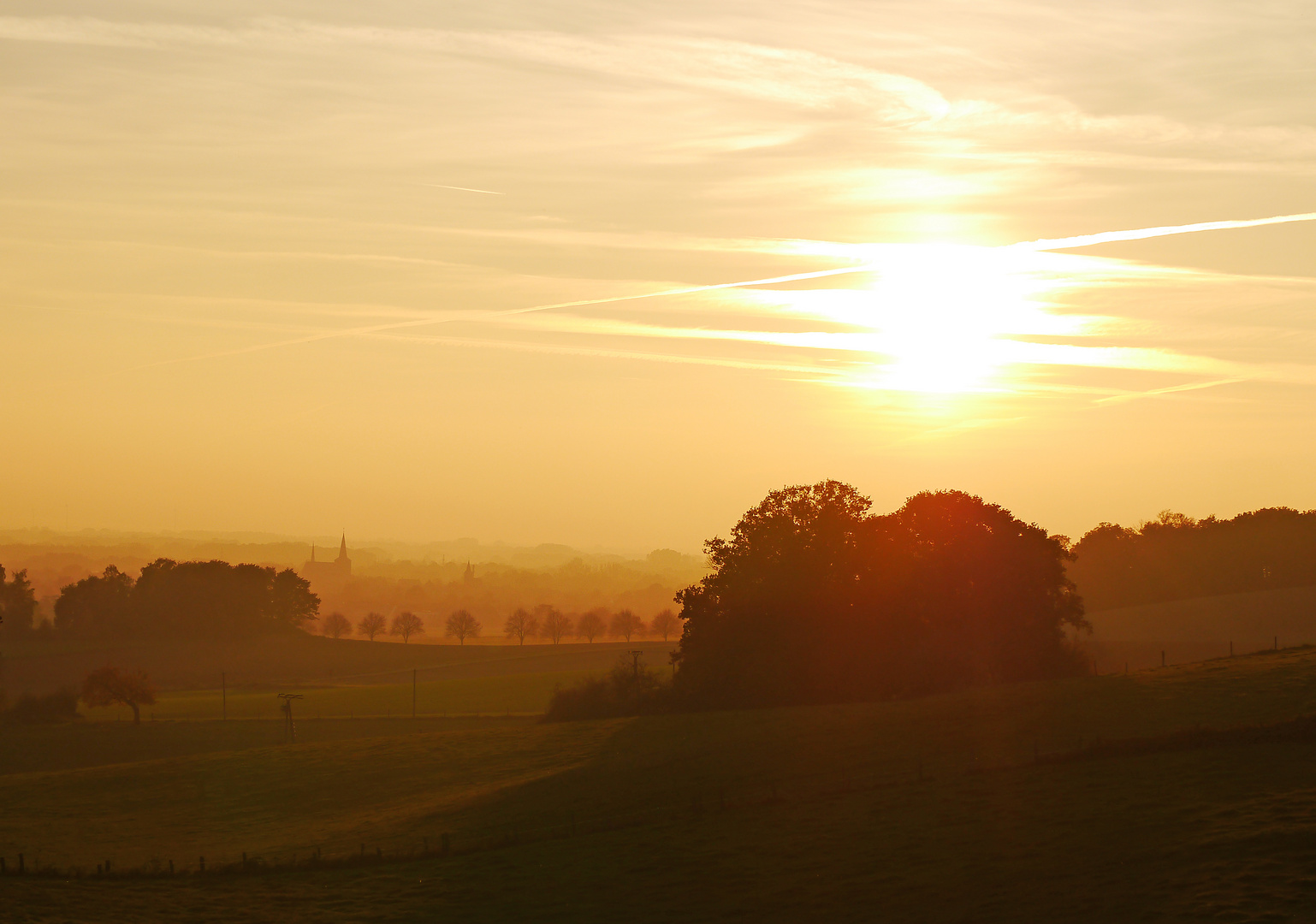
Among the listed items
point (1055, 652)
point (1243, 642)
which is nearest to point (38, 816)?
point (1055, 652)

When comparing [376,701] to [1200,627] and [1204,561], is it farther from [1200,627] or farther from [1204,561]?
[1204,561]

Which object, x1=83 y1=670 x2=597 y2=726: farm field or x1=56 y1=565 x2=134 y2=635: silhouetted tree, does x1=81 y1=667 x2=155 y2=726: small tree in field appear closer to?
x1=83 y1=670 x2=597 y2=726: farm field

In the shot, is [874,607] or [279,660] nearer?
[874,607]

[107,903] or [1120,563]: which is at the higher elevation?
[1120,563]

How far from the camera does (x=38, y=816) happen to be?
55.6 meters

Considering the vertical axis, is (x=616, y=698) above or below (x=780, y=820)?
above

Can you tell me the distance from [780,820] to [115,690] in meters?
79.5

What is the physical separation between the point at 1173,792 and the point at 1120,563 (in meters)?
114

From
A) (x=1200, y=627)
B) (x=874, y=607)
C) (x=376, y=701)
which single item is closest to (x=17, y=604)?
(x=376, y=701)

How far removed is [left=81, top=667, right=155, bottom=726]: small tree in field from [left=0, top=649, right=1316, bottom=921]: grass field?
38.0 meters

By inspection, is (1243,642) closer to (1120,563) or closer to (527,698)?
(1120,563)

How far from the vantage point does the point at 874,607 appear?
75.2m

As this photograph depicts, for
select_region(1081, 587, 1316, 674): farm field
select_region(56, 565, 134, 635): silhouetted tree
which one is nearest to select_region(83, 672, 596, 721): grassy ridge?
select_region(56, 565, 134, 635): silhouetted tree

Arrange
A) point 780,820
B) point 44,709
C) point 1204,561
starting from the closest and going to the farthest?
1. point 780,820
2. point 44,709
3. point 1204,561
